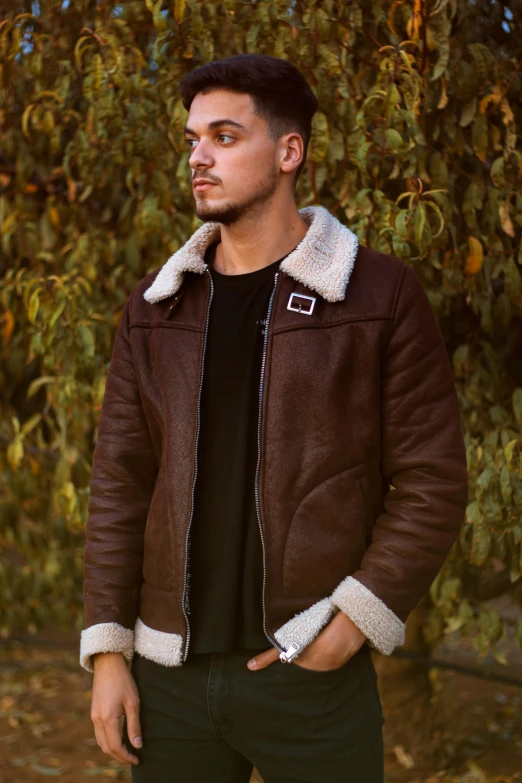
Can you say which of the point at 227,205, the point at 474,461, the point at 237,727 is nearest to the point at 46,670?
the point at 474,461

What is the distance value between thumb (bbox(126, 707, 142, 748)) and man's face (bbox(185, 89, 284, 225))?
113cm

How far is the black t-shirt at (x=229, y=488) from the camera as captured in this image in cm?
198

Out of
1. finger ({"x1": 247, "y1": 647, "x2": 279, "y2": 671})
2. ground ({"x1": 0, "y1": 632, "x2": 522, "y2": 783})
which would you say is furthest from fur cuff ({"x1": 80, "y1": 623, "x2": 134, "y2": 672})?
ground ({"x1": 0, "y1": 632, "x2": 522, "y2": 783})

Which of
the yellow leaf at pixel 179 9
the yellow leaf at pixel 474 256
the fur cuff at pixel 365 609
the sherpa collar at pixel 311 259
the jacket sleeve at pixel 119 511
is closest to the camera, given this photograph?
the fur cuff at pixel 365 609

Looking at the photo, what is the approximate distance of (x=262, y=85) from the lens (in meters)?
2.01

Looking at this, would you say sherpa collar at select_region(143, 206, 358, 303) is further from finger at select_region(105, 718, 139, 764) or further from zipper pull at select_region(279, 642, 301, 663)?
finger at select_region(105, 718, 139, 764)

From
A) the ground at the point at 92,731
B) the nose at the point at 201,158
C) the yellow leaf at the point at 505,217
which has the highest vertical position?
the yellow leaf at the point at 505,217

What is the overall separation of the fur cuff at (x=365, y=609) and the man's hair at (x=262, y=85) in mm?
971

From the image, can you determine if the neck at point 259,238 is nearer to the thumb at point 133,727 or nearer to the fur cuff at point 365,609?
the fur cuff at point 365,609

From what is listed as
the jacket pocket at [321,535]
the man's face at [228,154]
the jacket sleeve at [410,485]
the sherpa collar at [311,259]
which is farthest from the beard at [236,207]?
the jacket pocket at [321,535]

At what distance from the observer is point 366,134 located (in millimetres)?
2865

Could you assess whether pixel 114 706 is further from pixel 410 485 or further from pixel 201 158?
pixel 201 158

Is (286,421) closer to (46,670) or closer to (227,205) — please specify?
(227,205)

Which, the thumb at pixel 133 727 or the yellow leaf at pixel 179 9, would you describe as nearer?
the thumb at pixel 133 727
